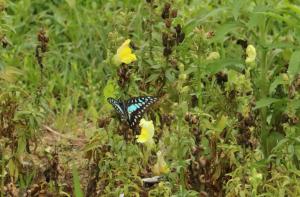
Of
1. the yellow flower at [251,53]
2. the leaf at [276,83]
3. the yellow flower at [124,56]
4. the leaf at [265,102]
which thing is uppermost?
the yellow flower at [124,56]

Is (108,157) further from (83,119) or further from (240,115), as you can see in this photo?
(83,119)

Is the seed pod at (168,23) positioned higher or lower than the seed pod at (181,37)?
higher

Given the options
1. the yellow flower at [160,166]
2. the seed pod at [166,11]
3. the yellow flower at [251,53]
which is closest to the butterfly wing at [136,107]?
the yellow flower at [160,166]

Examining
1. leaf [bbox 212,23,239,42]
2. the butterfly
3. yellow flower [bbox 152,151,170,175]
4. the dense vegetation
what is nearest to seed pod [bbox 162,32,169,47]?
the dense vegetation

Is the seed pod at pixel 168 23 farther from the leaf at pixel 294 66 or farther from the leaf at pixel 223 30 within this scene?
the leaf at pixel 294 66

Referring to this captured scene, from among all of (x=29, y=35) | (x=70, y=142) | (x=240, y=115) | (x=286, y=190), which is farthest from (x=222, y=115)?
(x=29, y=35)
